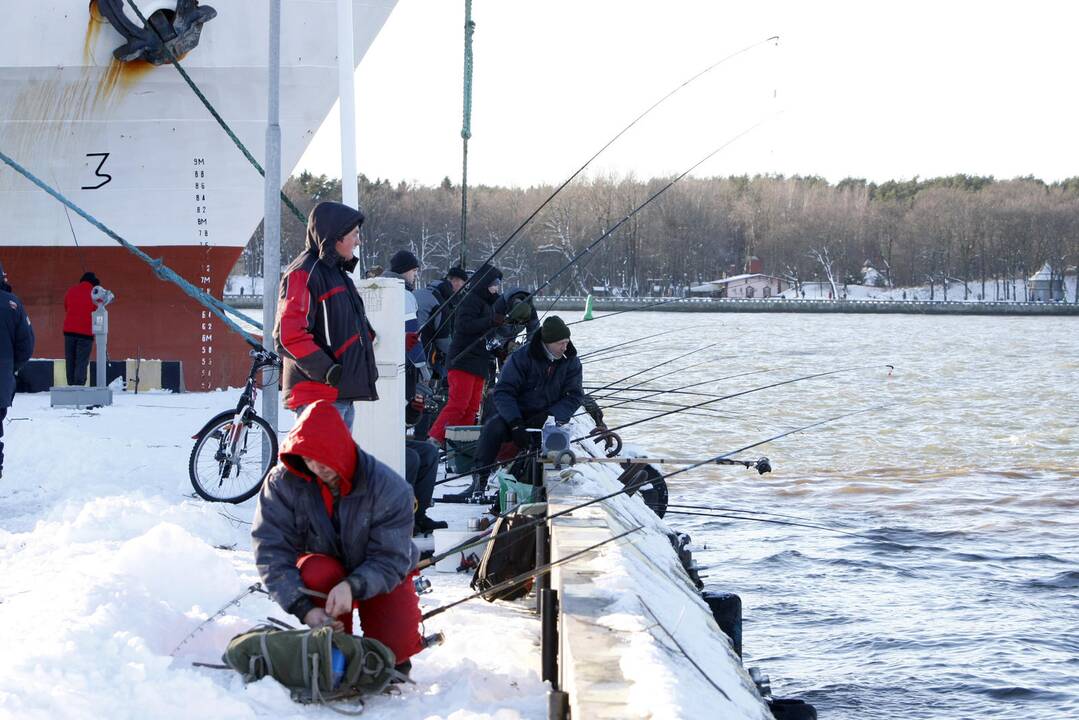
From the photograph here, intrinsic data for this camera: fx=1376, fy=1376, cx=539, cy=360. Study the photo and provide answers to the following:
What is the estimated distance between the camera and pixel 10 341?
28.0 ft

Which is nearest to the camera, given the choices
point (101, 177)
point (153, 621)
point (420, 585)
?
point (153, 621)

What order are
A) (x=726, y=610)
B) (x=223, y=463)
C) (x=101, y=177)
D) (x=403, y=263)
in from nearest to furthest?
1. (x=726, y=610)
2. (x=223, y=463)
3. (x=403, y=263)
4. (x=101, y=177)

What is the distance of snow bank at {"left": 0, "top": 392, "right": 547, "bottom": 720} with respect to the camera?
4141mm

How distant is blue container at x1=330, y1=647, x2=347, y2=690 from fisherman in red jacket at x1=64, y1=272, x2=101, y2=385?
10.6 m

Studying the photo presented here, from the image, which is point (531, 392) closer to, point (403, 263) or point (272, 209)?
point (403, 263)

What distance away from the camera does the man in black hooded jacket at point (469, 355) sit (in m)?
9.55

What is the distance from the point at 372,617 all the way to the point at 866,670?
4.41 m

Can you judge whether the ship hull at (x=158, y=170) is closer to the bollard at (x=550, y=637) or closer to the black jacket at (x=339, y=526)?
the black jacket at (x=339, y=526)

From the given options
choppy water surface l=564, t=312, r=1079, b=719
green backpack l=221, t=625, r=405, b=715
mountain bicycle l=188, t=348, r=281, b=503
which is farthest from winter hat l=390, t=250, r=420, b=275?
green backpack l=221, t=625, r=405, b=715

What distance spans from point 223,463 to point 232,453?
0.08m

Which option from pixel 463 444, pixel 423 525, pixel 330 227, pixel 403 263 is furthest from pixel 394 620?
pixel 403 263

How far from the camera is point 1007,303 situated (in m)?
95.9

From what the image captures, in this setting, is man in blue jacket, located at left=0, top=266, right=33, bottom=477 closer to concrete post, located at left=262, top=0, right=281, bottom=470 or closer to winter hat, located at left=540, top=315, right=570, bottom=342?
concrete post, located at left=262, top=0, right=281, bottom=470

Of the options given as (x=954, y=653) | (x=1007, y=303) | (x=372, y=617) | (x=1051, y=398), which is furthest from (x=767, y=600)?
(x=1007, y=303)
